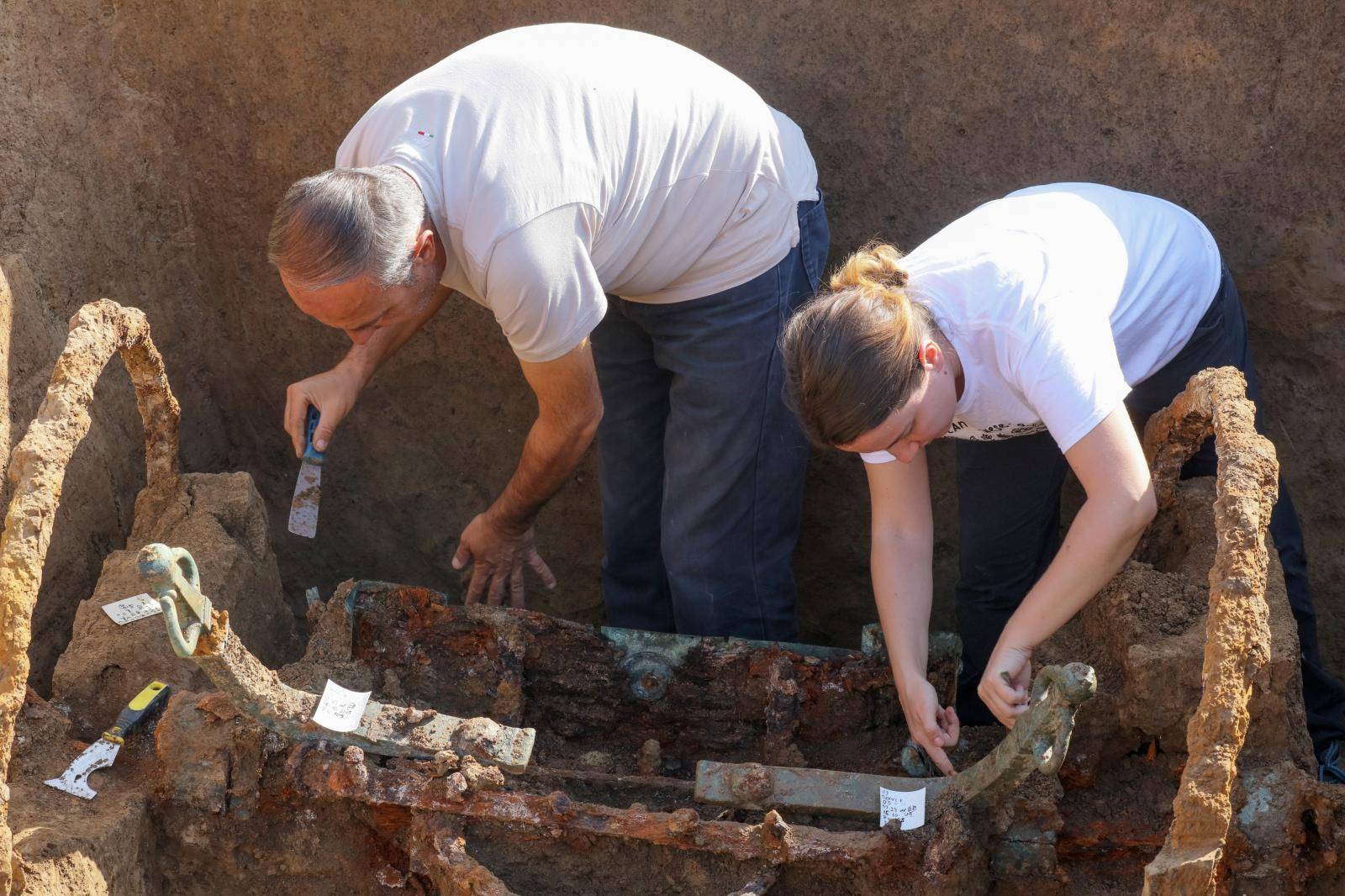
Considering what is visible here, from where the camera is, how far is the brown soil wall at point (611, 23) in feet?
10.1

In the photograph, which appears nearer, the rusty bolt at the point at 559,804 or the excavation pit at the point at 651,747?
the excavation pit at the point at 651,747

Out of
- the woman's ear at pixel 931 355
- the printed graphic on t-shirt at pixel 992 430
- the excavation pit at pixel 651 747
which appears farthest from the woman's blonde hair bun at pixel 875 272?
the excavation pit at pixel 651 747

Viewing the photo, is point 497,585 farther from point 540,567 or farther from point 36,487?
point 36,487

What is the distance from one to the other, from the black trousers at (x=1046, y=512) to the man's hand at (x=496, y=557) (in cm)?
106

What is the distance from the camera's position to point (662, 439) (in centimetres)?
319

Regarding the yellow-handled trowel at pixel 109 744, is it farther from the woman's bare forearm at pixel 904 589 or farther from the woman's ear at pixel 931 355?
the woman's ear at pixel 931 355

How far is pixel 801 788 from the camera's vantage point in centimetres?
228

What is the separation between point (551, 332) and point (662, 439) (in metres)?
0.91

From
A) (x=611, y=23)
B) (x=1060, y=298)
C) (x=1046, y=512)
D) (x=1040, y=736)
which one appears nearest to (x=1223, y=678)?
(x=1040, y=736)

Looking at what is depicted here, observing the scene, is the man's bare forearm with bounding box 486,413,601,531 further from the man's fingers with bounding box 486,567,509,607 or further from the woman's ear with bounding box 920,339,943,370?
the woman's ear with bounding box 920,339,943,370

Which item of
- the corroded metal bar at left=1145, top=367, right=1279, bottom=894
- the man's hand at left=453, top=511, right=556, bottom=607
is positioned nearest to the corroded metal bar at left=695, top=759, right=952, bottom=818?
the corroded metal bar at left=1145, top=367, right=1279, bottom=894

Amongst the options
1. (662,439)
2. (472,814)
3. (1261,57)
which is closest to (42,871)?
(472,814)

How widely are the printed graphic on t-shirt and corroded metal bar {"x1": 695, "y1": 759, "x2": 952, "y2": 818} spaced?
0.68 m

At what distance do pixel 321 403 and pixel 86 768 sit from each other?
0.90 m
